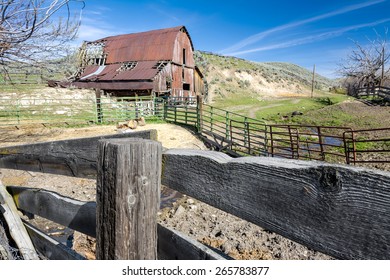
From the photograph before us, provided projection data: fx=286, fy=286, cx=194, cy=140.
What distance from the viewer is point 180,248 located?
1353 millimetres

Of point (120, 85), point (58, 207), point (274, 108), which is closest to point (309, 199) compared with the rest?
point (58, 207)

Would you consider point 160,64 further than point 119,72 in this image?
No

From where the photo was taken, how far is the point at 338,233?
84 centimetres

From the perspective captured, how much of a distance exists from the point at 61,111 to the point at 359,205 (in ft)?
59.1

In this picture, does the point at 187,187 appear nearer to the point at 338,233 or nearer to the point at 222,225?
the point at 338,233

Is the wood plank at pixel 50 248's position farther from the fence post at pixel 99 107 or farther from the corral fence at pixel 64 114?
the fence post at pixel 99 107

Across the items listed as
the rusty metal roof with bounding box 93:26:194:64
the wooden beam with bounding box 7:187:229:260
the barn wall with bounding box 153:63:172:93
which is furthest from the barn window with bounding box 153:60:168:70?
the wooden beam with bounding box 7:187:229:260

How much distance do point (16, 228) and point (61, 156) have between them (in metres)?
0.62

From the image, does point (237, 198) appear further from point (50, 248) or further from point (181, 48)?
point (181, 48)

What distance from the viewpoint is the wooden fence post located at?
3.88 ft

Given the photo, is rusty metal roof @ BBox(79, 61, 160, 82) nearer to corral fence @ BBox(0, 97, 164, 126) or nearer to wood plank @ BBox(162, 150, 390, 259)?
corral fence @ BBox(0, 97, 164, 126)

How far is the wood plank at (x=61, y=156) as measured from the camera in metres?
1.99

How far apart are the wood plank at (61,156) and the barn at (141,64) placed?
63.9 ft
